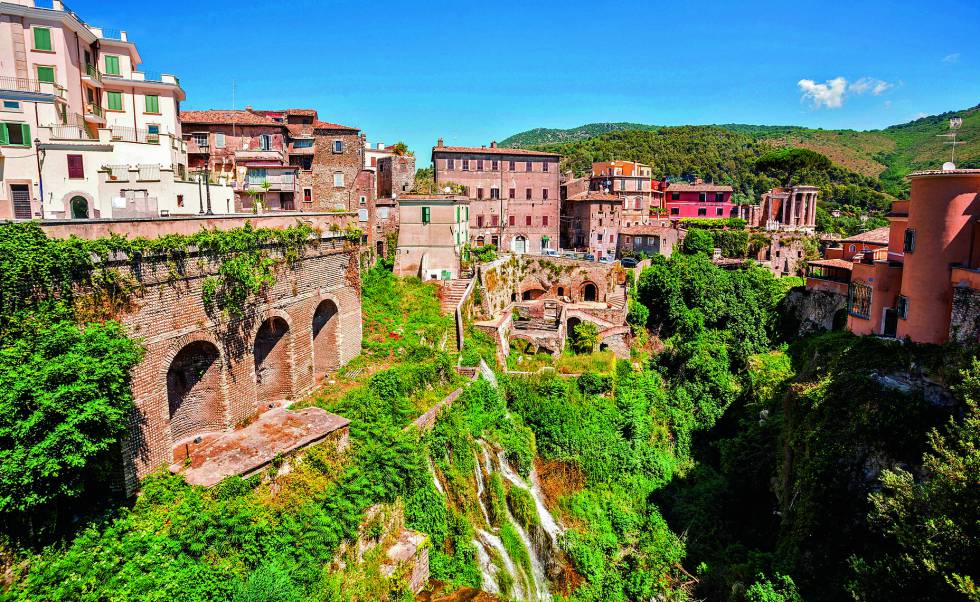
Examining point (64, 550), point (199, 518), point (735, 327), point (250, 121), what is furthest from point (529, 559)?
point (250, 121)

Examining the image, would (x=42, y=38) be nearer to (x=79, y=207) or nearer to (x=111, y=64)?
(x=111, y=64)

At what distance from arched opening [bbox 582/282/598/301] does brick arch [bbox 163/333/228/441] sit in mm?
27757

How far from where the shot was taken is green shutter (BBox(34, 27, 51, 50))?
21.8 metres

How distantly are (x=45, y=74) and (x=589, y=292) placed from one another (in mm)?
31469

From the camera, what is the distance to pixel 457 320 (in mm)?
29062

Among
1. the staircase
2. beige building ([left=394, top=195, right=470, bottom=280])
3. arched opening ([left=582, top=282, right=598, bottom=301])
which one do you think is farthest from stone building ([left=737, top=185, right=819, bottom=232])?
the staircase

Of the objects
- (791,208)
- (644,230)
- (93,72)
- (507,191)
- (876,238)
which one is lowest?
(876,238)

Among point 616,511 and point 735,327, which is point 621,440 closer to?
point 616,511

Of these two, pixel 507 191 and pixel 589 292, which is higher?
pixel 507 191

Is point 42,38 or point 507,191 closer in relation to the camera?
point 42,38

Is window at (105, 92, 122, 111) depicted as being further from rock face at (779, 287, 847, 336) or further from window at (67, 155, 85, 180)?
rock face at (779, 287, 847, 336)

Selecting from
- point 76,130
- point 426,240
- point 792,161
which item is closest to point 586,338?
point 426,240

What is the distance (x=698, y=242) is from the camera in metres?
46.3

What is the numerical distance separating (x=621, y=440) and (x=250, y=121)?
28.6 metres
